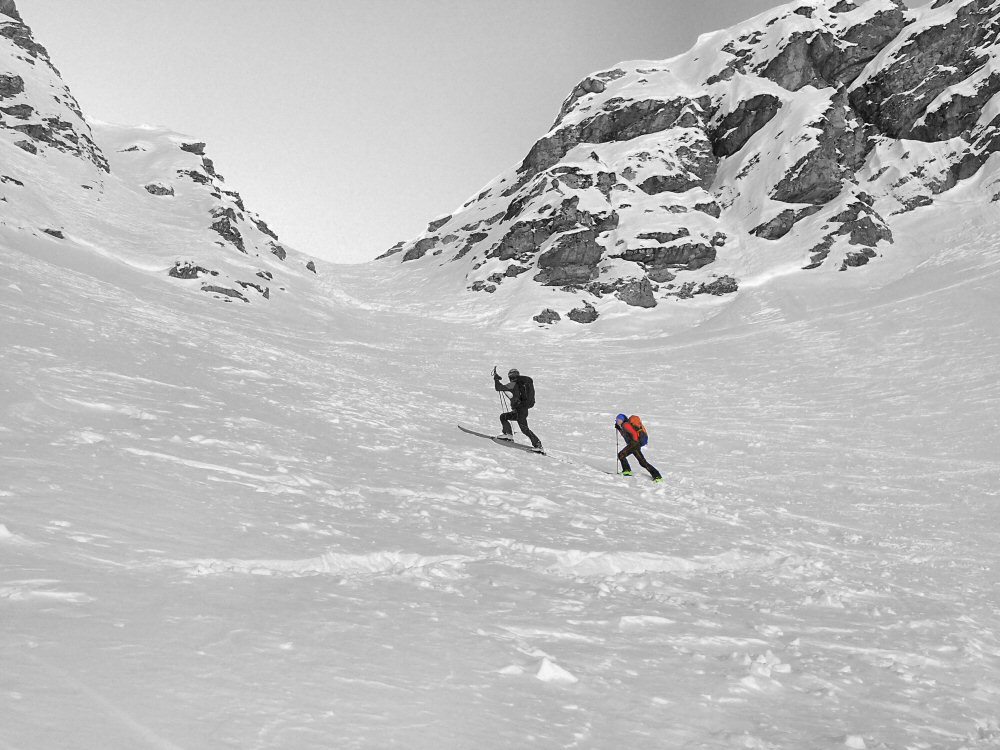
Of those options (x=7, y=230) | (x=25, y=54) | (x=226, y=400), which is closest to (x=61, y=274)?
(x=7, y=230)

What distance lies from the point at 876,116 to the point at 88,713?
102 metres

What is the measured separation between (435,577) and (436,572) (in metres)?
0.13

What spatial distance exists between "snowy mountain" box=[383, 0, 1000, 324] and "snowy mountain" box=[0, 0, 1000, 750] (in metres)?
38.0

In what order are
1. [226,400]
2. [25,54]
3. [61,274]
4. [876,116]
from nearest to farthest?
[226,400], [61,274], [25,54], [876,116]

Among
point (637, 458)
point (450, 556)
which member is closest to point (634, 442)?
point (637, 458)

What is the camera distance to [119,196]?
5200 cm

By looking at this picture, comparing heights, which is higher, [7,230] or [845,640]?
[7,230]

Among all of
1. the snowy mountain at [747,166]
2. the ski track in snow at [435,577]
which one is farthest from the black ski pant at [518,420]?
the snowy mountain at [747,166]

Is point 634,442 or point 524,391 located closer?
point 634,442

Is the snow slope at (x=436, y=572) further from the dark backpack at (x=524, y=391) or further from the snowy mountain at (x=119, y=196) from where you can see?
the snowy mountain at (x=119, y=196)

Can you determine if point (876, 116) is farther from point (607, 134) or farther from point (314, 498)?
point (314, 498)

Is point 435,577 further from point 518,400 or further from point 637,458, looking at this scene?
point 518,400

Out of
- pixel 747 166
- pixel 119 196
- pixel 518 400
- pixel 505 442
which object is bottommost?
pixel 505 442

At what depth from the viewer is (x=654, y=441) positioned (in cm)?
1717
